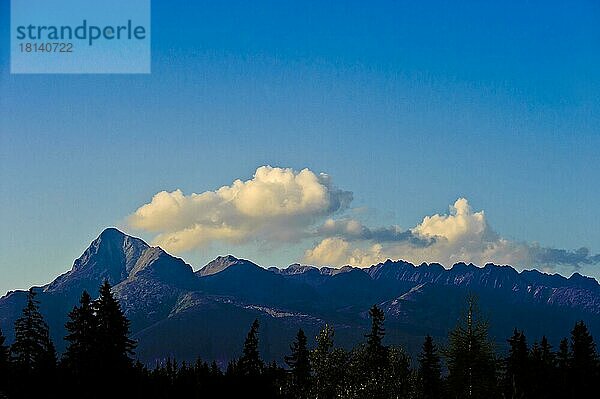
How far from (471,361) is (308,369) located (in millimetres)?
11266

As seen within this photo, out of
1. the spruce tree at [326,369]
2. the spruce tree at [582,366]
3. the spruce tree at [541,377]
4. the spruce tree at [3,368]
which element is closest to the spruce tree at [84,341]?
the spruce tree at [3,368]

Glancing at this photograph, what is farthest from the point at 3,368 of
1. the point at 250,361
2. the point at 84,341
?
the point at 250,361

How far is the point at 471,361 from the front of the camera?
55375 mm

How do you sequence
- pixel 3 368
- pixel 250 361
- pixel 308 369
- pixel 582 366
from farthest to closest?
pixel 250 361, pixel 582 366, pixel 3 368, pixel 308 369

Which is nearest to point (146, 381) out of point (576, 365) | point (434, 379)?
point (434, 379)

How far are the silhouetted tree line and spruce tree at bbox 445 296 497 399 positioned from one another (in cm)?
7

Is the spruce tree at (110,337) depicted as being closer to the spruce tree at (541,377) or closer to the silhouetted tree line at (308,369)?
the silhouetted tree line at (308,369)

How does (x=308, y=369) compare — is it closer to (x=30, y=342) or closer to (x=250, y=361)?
(x=30, y=342)

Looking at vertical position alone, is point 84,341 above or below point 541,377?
above

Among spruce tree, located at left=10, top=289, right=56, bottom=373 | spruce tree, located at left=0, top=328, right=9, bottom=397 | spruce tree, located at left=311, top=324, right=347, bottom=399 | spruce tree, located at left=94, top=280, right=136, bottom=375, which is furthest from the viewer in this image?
spruce tree, located at left=10, top=289, right=56, bottom=373

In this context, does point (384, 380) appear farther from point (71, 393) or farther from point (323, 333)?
point (71, 393)

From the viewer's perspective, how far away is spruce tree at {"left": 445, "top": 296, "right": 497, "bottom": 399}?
5522cm

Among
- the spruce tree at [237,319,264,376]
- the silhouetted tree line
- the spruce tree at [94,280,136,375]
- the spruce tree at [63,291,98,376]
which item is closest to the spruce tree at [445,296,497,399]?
the silhouetted tree line

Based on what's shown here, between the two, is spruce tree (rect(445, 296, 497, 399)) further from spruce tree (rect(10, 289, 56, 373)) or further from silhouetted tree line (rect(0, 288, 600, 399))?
spruce tree (rect(10, 289, 56, 373))
